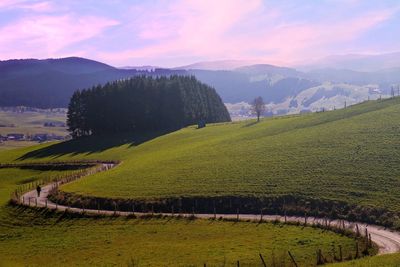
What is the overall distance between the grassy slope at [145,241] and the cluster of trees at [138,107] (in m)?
99.3

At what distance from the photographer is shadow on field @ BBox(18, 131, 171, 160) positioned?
445 ft

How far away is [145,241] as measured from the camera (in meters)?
50.5

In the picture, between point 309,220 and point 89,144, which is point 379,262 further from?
point 89,144

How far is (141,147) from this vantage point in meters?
124

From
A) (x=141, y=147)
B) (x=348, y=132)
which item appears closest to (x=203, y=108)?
(x=141, y=147)

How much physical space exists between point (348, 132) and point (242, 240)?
4288cm

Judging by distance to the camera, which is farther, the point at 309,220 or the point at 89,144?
the point at 89,144

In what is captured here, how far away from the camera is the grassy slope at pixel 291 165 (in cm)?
5906

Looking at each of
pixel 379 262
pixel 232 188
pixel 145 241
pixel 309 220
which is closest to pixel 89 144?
pixel 232 188

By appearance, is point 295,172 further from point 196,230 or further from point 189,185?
point 196,230

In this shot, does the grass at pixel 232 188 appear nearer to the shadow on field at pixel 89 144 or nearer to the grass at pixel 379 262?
the grass at pixel 379 262

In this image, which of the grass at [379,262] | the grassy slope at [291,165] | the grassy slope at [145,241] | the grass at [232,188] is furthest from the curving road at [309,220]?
the grass at [379,262]

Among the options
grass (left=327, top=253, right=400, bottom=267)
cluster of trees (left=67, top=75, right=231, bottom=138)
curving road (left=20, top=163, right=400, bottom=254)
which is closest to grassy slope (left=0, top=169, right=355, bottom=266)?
curving road (left=20, top=163, right=400, bottom=254)

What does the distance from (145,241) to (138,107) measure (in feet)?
390
